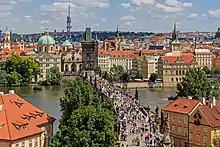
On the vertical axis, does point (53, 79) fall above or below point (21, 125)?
below

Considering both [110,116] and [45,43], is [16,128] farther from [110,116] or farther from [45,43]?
[45,43]

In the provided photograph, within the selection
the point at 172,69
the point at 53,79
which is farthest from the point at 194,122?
the point at 172,69

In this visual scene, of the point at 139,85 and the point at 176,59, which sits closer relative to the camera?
the point at 139,85

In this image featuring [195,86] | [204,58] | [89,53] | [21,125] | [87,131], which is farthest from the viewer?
[204,58]

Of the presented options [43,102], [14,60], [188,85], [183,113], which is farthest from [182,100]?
[14,60]

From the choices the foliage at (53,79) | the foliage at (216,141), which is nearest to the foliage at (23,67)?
the foliage at (53,79)

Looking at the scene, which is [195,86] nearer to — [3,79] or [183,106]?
[183,106]

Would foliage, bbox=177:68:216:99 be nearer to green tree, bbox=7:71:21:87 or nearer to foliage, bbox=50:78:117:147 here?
foliage, bbox=50:78:117:147
